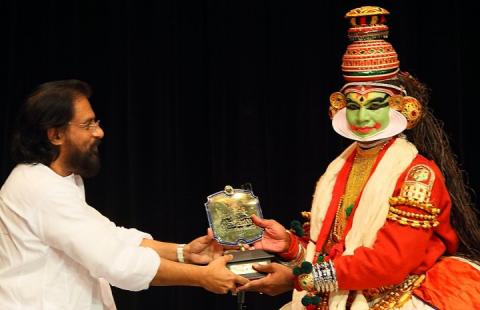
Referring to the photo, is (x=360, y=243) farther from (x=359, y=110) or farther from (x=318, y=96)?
(x=318, y=96)

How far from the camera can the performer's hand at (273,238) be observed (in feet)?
12.3

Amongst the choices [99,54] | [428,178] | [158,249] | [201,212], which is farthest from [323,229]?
[99,54]

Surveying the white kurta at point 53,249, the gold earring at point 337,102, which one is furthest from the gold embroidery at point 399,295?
the white kurta at point 53,249

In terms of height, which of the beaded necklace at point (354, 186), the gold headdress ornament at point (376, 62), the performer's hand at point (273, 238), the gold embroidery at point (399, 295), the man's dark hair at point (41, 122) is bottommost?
the gold embroidery at point (399, 295)

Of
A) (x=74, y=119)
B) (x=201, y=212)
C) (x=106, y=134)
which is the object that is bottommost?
(x=201, y=212)

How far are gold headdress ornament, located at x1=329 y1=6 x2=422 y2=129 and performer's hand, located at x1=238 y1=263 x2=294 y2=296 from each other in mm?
776

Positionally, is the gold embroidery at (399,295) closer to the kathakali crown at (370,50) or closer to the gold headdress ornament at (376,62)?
the gold headdress ornament at (376,62)

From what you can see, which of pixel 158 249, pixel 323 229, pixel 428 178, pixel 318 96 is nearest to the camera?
pixel 428 178

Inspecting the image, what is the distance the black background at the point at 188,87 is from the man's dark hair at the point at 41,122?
138cm

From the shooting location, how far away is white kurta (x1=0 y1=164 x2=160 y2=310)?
11.1ft

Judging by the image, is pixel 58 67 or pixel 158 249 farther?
pixel 58 67

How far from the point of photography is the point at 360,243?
3.45 meters

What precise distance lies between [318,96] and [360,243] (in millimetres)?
1552

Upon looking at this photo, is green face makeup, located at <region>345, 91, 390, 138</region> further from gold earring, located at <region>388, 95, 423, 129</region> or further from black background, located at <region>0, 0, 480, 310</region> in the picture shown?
black background, located at <region>0, 0, 480, 310</region>
